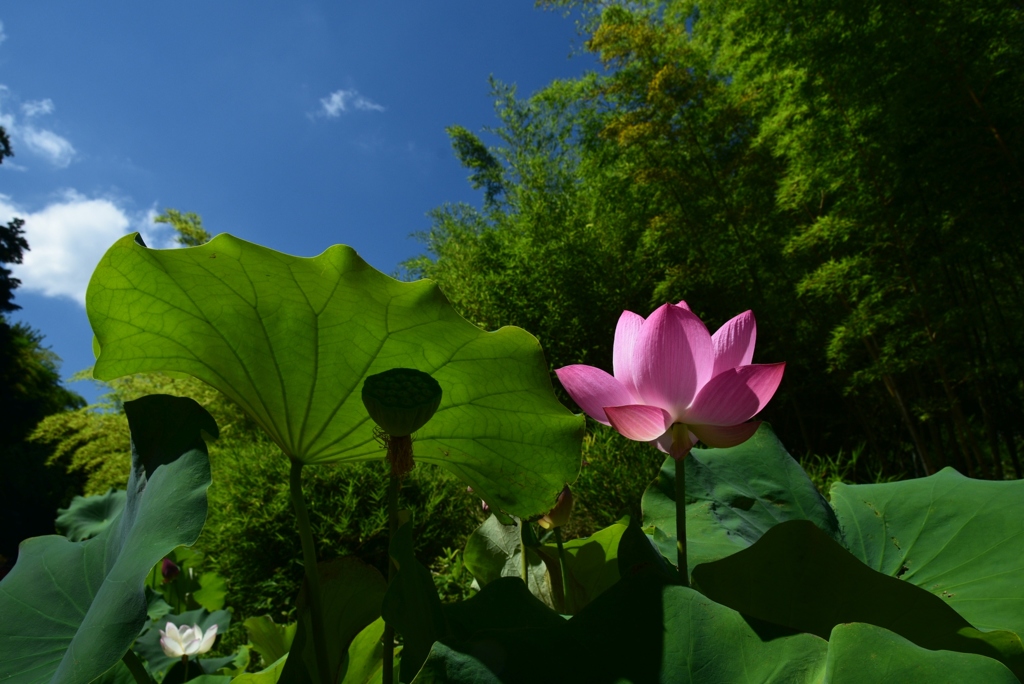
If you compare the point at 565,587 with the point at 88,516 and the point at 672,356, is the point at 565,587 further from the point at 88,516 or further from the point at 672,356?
the point at 88,516

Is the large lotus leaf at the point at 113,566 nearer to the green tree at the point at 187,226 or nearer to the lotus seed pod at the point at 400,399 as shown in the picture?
the lotus seed pod at the point at 400,399

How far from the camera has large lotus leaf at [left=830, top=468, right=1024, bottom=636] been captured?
46cm

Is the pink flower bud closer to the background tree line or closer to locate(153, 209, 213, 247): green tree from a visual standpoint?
the background tree line

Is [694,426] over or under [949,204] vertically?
under

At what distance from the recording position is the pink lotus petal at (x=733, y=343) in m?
0.41

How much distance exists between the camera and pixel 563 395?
10.9ft

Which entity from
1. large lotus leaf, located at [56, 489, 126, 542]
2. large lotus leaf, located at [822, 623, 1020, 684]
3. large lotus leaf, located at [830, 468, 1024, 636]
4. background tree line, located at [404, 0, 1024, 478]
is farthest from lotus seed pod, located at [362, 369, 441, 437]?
background tree line, located at [404, 0, 1024, 478]

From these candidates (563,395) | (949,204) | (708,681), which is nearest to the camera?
(708,681)

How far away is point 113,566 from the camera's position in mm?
399

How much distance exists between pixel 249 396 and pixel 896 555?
1.88 feet

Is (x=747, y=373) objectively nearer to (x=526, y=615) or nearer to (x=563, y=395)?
(x=526, y=615)

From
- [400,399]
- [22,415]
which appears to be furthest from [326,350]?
[22,415]

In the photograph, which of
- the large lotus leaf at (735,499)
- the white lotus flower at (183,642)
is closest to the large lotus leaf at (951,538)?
the large lotus leaf at (735,499)

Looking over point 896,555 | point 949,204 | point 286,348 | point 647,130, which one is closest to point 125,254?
point 286,348
